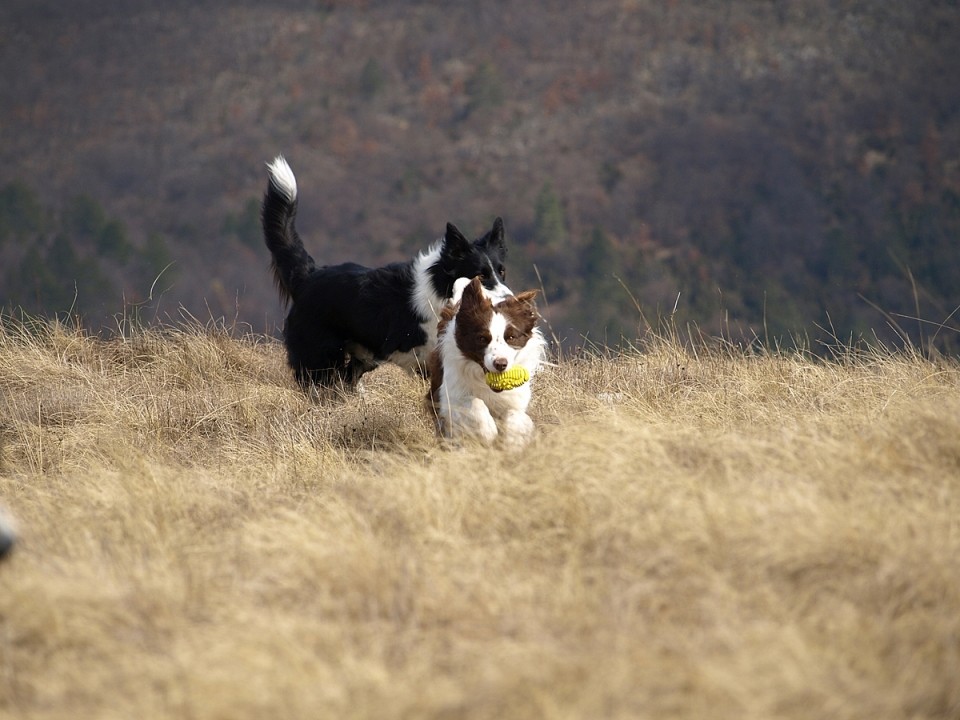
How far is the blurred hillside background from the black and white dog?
2857cm

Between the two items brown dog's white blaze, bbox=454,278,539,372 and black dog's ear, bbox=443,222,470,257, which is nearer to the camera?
brown dog's white blaze, bbox=454,278,539,372

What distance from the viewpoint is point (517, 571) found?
3230 millimetres

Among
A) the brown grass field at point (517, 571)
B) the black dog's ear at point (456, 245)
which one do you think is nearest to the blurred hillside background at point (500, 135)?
the black dog's ear at point (456, 245)

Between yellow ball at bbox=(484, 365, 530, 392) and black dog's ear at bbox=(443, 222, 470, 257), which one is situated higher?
black dog's ear at bbox=(443, 222, 470, 257)

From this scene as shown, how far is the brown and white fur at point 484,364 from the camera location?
15.3ft

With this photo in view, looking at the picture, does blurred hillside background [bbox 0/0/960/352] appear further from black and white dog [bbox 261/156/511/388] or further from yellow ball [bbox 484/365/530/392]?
yellow ball [bbox 484/365/530/392]

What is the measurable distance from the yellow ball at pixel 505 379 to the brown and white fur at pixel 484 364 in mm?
38

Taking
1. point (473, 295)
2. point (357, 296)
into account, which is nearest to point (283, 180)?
point (357, 296)

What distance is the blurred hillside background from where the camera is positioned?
40.1m

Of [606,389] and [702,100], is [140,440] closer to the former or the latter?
[606,389]

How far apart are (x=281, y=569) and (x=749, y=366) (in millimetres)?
3578

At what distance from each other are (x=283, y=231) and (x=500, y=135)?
42545 millimetres

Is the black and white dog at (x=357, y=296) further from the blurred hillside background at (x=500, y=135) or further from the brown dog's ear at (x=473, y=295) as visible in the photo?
the blurred hillside background at (x=500, y=135)

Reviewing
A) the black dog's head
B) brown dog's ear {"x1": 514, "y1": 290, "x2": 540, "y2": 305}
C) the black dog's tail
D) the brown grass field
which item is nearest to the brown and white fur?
brown dog's ear {"x1": 514, "y1": 290, "x2": 540, "y2": 305}
